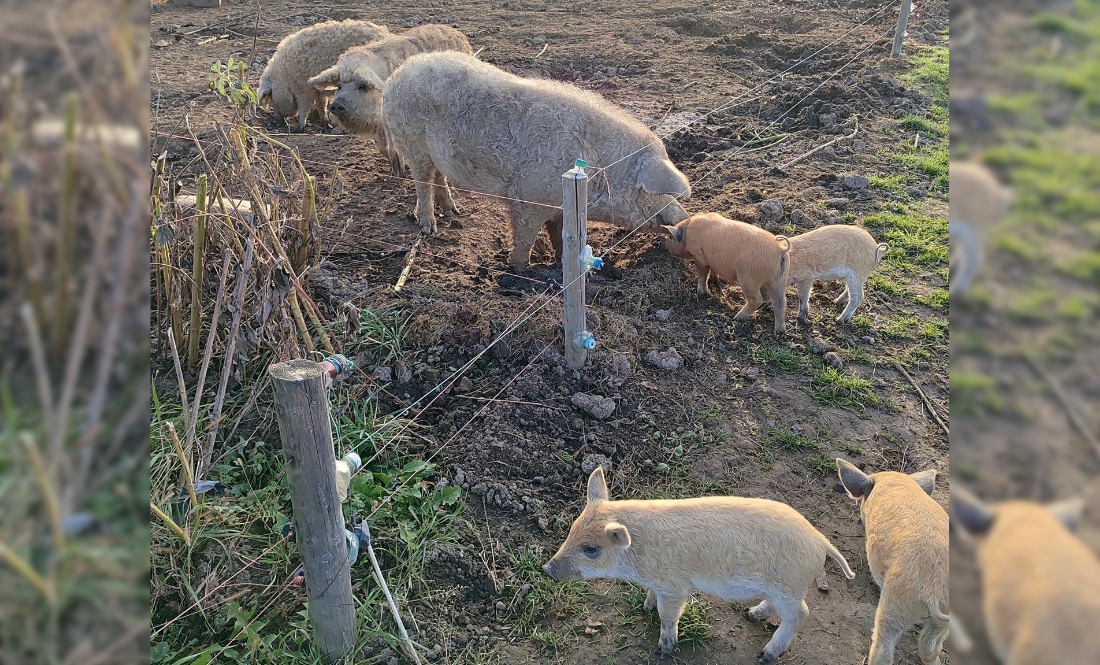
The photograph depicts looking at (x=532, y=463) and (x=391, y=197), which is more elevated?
(x=391, y=197)

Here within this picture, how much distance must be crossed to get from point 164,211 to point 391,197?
320 cm

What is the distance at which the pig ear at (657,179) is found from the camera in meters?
5.72

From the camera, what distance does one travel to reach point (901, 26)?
31.4ft

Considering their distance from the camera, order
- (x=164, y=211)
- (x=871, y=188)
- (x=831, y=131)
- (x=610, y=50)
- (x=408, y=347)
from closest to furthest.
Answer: (x=164, y=211) < (x=408, y=347) < (x=871, y=188) < (x=831, y=131) < (x=610, y=50)

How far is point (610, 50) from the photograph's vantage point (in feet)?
35.1

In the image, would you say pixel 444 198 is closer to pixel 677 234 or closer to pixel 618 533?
pixel 677 234

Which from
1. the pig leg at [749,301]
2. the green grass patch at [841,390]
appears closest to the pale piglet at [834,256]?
the pig leg at [749,301]

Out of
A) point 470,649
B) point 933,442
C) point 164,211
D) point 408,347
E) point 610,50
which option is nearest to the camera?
point 470,649

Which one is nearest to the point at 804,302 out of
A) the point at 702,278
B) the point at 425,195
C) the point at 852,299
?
the point at 852,299

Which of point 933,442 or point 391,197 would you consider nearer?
point 933,442
